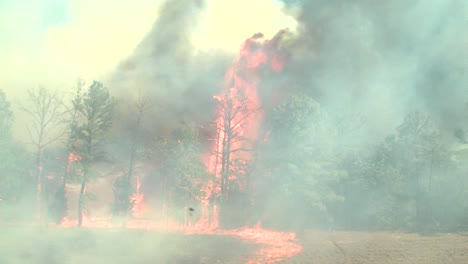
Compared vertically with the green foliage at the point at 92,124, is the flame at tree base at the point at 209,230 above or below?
below

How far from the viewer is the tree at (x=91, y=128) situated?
1191 inches

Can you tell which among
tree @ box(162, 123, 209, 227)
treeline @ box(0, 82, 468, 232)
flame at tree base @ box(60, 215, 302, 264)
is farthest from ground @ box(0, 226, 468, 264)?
tree @ box(162, 123, 209, 227)

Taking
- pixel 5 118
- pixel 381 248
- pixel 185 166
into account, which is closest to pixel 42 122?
pixel 5 118

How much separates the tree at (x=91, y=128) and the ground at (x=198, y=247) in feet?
15.0

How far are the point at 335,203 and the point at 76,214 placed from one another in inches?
A: 707

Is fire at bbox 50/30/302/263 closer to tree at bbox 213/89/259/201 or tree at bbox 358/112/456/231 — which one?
tree at bbox 213/89/259/201

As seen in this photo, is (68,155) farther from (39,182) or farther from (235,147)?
(235,147)

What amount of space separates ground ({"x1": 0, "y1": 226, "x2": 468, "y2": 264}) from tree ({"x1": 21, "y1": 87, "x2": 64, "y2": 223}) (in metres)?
5.53

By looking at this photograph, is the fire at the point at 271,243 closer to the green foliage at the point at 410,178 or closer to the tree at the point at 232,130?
the tree at the point at 232,130

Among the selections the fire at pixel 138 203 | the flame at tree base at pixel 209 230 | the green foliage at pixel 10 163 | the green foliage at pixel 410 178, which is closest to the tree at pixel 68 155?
the flame at tree base at pixel 209 230

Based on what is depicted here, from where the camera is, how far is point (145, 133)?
110ft

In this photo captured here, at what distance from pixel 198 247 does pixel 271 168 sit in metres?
9.23

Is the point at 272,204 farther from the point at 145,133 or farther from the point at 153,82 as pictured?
the point at 153,82

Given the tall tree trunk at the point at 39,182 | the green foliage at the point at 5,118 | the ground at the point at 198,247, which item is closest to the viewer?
the ground at the point at 198,247
